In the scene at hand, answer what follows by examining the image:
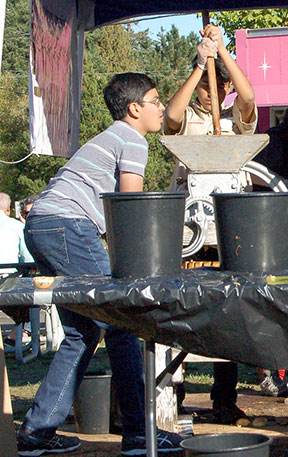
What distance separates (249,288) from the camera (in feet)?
7.68

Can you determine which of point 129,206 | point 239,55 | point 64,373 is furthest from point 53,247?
point 239,55

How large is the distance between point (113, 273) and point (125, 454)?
94 centimetres

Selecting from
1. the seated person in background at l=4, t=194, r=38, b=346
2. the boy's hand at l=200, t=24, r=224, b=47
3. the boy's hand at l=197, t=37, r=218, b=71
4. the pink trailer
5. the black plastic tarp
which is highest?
the pink trailer

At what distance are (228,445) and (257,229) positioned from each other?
0.74 metres

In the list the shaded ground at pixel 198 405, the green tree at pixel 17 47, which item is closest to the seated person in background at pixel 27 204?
the shaded ground at pixel 198 405

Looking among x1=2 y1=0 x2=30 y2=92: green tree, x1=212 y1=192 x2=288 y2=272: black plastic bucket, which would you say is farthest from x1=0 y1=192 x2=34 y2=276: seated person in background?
x1=2 y1=0 x2=30 y2=92: green tree

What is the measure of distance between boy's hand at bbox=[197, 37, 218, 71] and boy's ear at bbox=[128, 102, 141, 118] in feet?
2.16

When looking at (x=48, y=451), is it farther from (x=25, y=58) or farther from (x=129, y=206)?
(x=25, y=58)

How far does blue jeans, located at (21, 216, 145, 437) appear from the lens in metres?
3.22

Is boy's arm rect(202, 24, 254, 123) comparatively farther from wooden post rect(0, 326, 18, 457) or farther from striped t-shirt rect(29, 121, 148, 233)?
wooden post rect(0, 326, 18, 457)

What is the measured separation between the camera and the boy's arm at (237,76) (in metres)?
3.77

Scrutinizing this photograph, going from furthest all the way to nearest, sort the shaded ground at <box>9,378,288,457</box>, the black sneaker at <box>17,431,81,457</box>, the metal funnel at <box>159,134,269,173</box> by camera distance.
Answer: the shaded ground at <box>9,378,288,457</box> < the metal funnel at <box>159,134,269,173</box> < the black sneaker at <box>17,431,81,457</box>

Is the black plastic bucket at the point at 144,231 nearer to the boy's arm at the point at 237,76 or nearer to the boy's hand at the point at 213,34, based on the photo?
the boy's arm at the point at 237,76

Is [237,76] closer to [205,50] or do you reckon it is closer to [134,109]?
[205,50]
